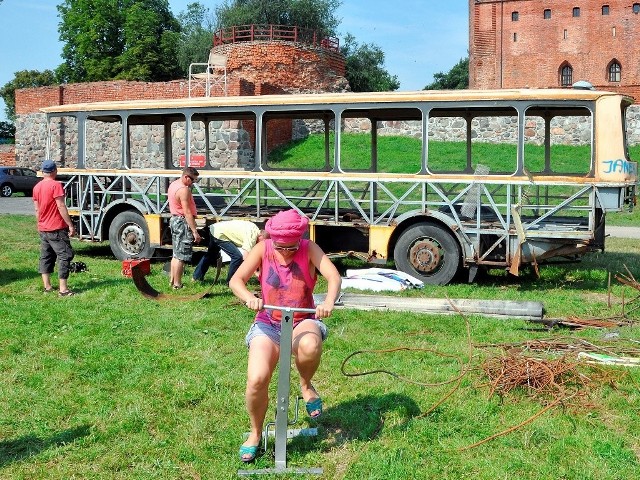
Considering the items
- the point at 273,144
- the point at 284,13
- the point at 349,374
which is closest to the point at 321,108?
the point at 349,374

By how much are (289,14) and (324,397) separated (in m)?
39.3

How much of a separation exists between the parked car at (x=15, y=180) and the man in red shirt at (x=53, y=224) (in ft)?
71.1

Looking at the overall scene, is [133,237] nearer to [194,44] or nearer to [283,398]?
[283,398]

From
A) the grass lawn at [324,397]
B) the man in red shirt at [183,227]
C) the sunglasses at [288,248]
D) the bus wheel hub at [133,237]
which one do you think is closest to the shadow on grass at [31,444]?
the grass lawn at [324,397]

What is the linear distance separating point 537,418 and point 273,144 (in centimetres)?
2438

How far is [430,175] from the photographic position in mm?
11102

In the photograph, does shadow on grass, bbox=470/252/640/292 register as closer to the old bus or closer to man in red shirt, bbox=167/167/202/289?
the old bus

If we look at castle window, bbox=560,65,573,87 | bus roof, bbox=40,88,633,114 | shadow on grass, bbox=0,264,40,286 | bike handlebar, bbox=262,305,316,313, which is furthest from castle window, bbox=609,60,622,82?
bike handlebar, bbox=262,305,316,313

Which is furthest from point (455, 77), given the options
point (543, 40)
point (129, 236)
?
point (129, 236)

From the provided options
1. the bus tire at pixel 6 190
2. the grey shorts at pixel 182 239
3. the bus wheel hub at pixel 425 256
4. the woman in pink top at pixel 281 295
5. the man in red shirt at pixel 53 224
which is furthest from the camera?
the bus tire at pixel 6 190

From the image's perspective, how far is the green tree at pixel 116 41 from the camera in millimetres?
49909

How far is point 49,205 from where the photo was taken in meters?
10.1

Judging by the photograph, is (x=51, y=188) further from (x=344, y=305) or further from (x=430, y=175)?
(x=430, y=175)

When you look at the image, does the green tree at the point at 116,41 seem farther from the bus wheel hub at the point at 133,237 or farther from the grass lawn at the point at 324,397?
the grass lawn at the point at 324,397
